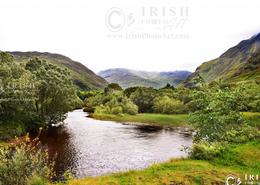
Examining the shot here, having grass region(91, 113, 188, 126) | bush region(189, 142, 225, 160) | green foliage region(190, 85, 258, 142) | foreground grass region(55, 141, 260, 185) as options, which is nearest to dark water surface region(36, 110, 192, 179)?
green foliage region(190, 85, 258, 142)

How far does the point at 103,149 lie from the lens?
142ft

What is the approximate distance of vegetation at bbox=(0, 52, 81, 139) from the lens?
46.2 meters

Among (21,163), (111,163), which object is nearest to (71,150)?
(111,163)

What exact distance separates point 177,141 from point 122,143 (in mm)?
9347

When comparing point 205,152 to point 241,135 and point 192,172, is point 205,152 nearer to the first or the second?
point 192,172

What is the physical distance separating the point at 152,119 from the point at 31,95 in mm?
40469

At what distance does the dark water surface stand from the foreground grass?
33.9 feet

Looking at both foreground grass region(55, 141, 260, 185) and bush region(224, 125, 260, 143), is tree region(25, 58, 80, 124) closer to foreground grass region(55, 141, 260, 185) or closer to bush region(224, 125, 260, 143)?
bush region(224, 125, 260, 143)

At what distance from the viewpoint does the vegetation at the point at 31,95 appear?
46.2 meters

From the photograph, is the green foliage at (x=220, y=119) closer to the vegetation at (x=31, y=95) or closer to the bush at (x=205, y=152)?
the bush at (x=205, y=152)

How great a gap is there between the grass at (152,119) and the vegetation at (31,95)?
2181 centimetres

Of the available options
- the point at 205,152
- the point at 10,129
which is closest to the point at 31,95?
the point at 10,129

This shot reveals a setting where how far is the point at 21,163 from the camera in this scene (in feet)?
56.1

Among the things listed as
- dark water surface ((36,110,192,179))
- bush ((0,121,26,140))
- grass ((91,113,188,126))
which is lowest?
dark water surface ((36,110,192,179))
